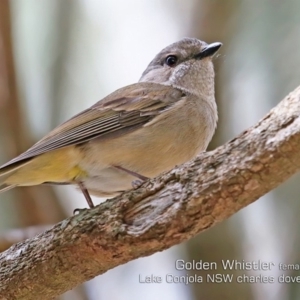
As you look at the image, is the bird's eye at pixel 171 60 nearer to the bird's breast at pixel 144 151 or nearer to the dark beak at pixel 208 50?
the dark beak at pixel 208 50

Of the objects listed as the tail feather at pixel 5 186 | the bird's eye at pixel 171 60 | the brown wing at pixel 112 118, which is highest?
the bird's eye at pixel 171 60

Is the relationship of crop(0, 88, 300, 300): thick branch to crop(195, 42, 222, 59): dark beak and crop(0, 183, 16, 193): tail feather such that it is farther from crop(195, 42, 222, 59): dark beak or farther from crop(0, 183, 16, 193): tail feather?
crop(195, 42, 222, 59): dark beak

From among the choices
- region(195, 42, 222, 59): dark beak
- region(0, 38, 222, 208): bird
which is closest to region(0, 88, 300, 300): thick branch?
region(0, 38, 222, 208): bird

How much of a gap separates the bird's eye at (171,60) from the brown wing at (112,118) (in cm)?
45

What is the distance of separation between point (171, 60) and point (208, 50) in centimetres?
37

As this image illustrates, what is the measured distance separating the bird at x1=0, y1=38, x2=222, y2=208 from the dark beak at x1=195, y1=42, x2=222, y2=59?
430 millimetres

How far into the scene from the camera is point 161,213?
6.48 ft

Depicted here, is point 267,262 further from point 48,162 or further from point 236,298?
point 48,162

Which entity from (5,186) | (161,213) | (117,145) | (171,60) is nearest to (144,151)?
(117,145)

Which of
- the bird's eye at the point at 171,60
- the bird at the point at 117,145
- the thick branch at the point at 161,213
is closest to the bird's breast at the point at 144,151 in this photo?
the bird at the point at 117,145

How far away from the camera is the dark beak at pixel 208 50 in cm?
354

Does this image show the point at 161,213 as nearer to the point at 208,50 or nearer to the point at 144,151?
the point at 144,151

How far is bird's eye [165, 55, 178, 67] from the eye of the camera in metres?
3.84

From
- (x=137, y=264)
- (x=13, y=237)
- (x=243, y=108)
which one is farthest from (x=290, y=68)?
(x=13, y=237)
